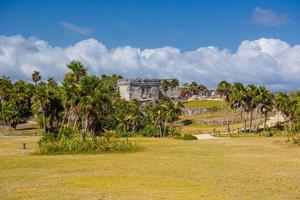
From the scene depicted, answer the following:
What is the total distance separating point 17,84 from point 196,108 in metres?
55.4

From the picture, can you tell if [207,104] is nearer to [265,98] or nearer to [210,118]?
[210,118]

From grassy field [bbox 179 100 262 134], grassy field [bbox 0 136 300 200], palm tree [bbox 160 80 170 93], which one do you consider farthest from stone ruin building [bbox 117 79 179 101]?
grassy field [bbox 0 136 300 200]

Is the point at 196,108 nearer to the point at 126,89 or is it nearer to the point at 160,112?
the point at 126,89

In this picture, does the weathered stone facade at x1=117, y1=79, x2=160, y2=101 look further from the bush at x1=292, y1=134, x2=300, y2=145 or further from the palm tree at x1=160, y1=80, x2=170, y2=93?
the bush at x1=292, y1=134, x2=300, y2=145

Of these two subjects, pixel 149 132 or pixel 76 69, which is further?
pixel 149 132

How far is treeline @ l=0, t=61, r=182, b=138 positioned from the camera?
66125 millimetres

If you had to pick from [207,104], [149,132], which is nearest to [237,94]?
[149,132]

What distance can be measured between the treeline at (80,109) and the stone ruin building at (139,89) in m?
24.1

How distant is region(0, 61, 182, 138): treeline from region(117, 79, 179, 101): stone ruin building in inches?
949

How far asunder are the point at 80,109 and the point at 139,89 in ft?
297

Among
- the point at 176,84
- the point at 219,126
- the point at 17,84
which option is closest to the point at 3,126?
the point at 17,84

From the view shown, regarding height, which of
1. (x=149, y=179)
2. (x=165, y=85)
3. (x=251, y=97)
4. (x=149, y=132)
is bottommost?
(x=149, y=179)

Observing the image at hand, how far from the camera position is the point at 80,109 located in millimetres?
65188

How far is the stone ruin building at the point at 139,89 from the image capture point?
153250mm
